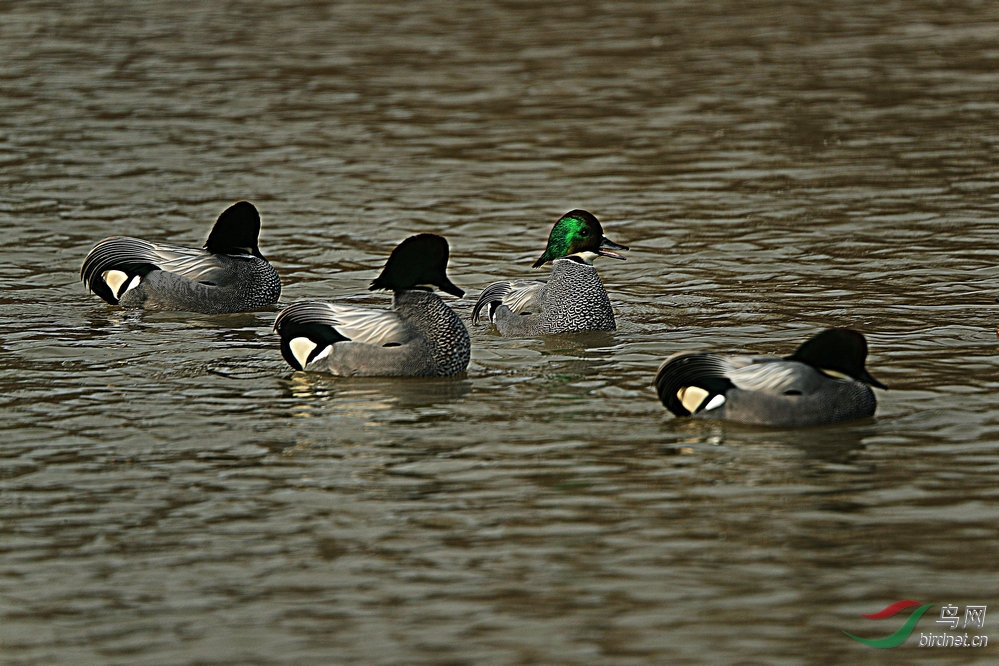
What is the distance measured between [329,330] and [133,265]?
327cm

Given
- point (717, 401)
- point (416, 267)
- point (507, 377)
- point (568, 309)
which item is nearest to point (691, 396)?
point (717, 401)

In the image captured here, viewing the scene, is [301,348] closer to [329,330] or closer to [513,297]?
[329,330]

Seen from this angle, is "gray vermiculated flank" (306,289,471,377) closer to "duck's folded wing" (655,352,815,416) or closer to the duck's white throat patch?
"duck's folded wing" (655,352,815,416)

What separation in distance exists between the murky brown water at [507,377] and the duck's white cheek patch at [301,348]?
0.84 feet

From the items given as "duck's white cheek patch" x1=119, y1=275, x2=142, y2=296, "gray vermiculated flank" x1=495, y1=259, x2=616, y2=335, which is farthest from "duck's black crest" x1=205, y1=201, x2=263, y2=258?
"gray vermiculated flank" x1=495, y1=259, x2=616, y2=335

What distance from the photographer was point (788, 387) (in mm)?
10469

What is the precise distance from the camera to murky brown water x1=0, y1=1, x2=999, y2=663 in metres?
7.90

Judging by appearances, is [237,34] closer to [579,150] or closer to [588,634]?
[579,150]

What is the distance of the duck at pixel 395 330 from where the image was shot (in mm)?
Answer: 12055

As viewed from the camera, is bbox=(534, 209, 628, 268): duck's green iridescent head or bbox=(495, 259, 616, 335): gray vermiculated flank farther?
bbox=(534, 209, 628, 268): duck's green iridescent head

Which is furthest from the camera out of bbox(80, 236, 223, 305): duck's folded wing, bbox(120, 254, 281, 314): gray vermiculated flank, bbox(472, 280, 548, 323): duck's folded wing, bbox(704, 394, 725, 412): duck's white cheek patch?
bbox(80, 236, 223, 305): duck's folded wing

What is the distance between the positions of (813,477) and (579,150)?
41.1 ft

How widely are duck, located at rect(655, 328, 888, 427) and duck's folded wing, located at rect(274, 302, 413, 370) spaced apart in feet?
7.92

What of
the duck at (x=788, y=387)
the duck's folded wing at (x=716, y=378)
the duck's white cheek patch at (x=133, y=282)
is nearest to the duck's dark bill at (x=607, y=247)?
the duck's folded wing at (x=716, y=378)
